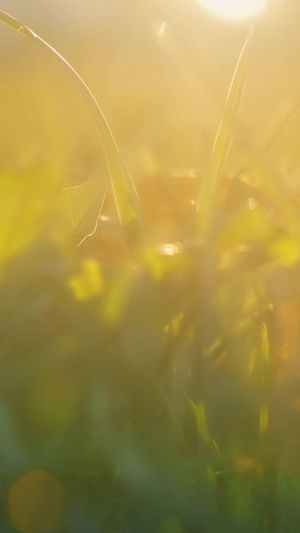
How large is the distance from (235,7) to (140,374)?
38 centimetres

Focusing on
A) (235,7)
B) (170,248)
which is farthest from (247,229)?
(235,7)

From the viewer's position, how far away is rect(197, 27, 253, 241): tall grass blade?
266 mm

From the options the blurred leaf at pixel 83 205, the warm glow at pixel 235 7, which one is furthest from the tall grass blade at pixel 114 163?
the warm glow at pixel 235 7

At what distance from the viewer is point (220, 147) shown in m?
0.27

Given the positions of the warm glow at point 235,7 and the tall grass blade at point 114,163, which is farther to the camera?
the warm glow at point 235,7

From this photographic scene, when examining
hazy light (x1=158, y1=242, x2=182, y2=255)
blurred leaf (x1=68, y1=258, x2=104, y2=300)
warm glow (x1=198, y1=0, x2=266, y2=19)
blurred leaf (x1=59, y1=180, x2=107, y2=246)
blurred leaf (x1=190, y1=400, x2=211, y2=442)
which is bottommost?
blurred leaf (x1=190, y1=400, x2=211, y2=442)

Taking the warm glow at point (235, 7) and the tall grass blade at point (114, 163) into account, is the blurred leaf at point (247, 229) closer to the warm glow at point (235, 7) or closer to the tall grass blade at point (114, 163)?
the tall grass blade at point (114, 163)

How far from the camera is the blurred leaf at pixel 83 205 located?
261mm

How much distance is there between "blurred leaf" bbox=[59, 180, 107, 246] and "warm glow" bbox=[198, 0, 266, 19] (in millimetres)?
295

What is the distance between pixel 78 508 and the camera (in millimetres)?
238

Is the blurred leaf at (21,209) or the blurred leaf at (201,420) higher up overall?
the blurred leaf at (21,209)

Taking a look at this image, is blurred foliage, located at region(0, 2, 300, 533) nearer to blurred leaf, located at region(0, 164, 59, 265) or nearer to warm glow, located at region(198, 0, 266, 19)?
blurred leaf, located at region(0, 164, 59, 265)

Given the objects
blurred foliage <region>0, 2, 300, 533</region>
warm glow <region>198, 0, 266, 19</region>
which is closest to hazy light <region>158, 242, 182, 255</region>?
blurred foliage <region>0, 2, 300, 533</region>

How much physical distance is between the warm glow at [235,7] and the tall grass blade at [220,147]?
23 centimetres
